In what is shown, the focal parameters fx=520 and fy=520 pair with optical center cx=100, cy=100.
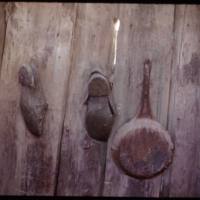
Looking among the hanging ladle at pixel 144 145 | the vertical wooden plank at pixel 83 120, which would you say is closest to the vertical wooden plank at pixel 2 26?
the vertical wooden plank at pixel 83 120

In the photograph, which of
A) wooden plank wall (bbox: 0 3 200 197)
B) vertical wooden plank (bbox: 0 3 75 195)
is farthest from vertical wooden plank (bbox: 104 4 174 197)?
vertical wooden plank (bbox: 0 3 75 195)

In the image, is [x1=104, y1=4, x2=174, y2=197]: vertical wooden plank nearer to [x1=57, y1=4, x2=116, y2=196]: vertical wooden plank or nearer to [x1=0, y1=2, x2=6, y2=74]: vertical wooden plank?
[x1=57, y1=4, x2=116, y2=196]: vertical wooden plank

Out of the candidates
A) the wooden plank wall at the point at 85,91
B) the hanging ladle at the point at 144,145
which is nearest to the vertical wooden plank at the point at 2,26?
the wooden plank wall at the point at 85,91

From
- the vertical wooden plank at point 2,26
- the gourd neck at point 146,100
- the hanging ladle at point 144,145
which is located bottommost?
the hanging ladle at point 144,145

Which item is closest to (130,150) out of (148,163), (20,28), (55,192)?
(148,163)

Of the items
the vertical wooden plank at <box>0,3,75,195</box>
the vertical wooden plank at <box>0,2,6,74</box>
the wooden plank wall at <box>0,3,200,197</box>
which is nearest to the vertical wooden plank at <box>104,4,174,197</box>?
the wooden plank wall at <box>0,3,200,197</box>

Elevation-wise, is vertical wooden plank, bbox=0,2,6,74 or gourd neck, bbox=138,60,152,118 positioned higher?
vertical wooden plank, bbox=0,2,6,74

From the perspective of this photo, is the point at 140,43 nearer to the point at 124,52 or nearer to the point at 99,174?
the point at 124,52

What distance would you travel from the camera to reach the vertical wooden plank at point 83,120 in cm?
113

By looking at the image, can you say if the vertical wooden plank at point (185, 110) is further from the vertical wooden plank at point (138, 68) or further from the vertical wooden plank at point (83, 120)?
the vertical wooden plank at point (83, 120)

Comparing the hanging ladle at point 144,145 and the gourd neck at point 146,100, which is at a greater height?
the gourd neck at point 146,100

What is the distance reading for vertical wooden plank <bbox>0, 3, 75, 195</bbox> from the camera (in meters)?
1.13

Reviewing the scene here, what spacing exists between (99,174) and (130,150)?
9cm

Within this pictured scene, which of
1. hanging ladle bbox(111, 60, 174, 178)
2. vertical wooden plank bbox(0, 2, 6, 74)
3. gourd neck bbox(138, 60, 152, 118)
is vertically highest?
vertical wooden plank bbox(0, 2, 6, 74)
